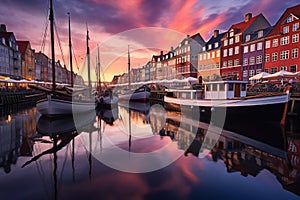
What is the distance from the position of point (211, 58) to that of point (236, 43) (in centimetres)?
894

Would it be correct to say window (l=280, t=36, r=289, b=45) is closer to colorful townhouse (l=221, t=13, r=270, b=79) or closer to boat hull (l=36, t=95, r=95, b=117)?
colorful townhouse (l=221, t=13, r=270, b=79)

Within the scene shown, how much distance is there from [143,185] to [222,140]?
6632 millimetres

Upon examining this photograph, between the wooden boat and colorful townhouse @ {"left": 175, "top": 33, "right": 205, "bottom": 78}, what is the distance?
41196 mm

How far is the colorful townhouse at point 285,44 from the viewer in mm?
33469

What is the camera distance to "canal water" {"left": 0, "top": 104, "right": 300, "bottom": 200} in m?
5.62

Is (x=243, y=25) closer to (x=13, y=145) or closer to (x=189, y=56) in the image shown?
(x=189, y=56)

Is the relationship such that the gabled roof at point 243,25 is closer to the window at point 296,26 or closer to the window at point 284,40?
the window at point 284,40

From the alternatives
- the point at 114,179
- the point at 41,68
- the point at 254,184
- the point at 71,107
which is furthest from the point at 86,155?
the point at 41,68

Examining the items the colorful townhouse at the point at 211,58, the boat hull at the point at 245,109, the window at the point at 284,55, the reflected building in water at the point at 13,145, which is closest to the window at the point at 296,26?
the window at the point at 284,55

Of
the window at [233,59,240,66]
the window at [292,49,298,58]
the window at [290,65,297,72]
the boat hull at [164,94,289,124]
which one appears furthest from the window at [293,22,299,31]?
the boat hull at [164,94,289,124]

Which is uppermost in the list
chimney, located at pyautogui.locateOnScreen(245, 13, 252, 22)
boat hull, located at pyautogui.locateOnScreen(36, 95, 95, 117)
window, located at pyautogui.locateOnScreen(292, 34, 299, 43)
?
chimney, located at pyautogui.locateOnScreen(245, 13, 252, 22)

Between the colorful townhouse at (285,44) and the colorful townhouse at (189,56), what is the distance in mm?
22964

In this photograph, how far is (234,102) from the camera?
49.9 feet

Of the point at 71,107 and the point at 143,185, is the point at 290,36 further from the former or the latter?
the point at 143,185
